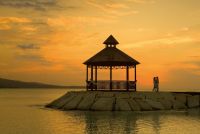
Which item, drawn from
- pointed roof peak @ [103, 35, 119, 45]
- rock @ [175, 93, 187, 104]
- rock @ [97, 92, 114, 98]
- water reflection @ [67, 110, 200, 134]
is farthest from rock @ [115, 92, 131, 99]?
rock @ [175, 93, 187, 104]

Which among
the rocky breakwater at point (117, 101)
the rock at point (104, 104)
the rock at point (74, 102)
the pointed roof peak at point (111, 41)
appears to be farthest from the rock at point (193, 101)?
the rock at point (74, 102)

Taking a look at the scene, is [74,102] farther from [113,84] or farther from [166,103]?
[166,103]

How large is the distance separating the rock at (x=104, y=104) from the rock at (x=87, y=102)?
57 cm

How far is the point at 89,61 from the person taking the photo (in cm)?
4706

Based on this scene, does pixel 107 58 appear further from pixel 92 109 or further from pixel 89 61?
pixel 92 109

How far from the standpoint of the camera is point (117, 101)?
43.0 m

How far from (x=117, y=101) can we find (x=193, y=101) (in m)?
12.9

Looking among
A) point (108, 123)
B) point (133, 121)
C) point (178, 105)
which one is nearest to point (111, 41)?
point (178, 105)

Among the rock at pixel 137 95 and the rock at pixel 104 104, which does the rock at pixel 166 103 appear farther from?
the rock at pixel 104 104

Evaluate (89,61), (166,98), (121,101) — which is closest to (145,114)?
(121,101)

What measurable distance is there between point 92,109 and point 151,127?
35.6ft

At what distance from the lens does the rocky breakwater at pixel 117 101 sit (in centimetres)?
4278

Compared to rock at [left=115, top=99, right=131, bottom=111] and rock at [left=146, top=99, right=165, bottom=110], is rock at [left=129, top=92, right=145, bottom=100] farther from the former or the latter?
rock at [left=115, top=99, right=131, bottom=111]

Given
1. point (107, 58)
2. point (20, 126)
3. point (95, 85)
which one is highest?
point (107, 58)
